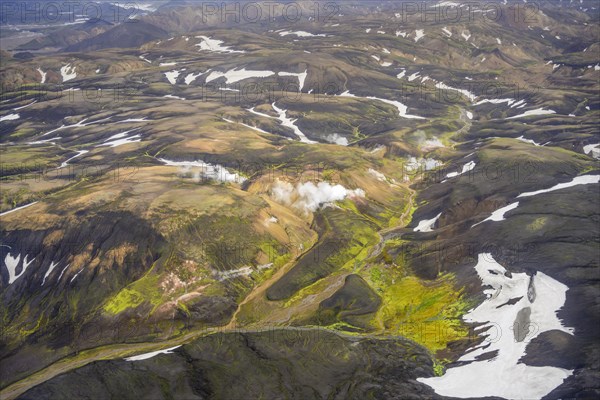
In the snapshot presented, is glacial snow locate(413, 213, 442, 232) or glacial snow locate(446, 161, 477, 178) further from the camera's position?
glacial snow locate(446, 161, 477, 178)

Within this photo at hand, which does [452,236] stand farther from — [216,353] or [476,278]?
[216,353]

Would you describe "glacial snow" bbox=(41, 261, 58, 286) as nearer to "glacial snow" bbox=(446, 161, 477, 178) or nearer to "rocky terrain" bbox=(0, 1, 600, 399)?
"rocky terrain" bbox=(0, 1, 600, 399)

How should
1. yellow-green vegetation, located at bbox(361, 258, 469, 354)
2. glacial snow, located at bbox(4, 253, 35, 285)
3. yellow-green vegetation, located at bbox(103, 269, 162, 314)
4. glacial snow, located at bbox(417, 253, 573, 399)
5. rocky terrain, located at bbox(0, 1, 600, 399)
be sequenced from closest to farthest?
glacial snow, located at bbox(417, 253, 573, 399), rocky terrain, located at bbox(0, 1, 600, 399), yellow-green vegetation, located at bbox(361, 258, 469, 354), yellow-green vegetation, located at bbox(103, 269, 162, 314), glacial snow, located at bbox(4, 253, 35, 285)

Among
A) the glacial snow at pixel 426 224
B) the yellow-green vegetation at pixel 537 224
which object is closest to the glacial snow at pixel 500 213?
the yellow-green vegetation at pixel 537 224

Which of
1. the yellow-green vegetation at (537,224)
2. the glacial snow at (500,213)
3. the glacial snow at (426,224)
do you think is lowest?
the glacial snow at (426,224)

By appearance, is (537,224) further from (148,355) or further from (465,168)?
(148,355)

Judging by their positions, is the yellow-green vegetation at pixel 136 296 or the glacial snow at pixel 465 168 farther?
the glacial snow at pixel 465 168

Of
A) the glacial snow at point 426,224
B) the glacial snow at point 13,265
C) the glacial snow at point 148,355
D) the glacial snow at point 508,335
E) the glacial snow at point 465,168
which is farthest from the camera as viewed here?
the glacial snow at point 465,168

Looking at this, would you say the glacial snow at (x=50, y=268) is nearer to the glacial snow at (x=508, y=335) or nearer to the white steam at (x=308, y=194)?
the white steam at (x=308, y=194)

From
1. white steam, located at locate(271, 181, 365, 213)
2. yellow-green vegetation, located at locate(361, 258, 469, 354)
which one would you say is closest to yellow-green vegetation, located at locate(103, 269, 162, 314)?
yellow-green vegetation, located at locate(361, 258, 469, 354)

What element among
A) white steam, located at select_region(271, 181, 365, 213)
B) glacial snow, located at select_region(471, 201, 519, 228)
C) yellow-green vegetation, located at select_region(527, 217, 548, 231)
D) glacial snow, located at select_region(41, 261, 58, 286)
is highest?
yellow-green vegetation, located at select_region(527, 217, 548, 231)

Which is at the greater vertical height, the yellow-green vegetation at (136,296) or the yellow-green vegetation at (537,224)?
the yellow-green vegetation at (537,224)

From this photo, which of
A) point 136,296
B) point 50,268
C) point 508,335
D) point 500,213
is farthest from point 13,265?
point 500,213
